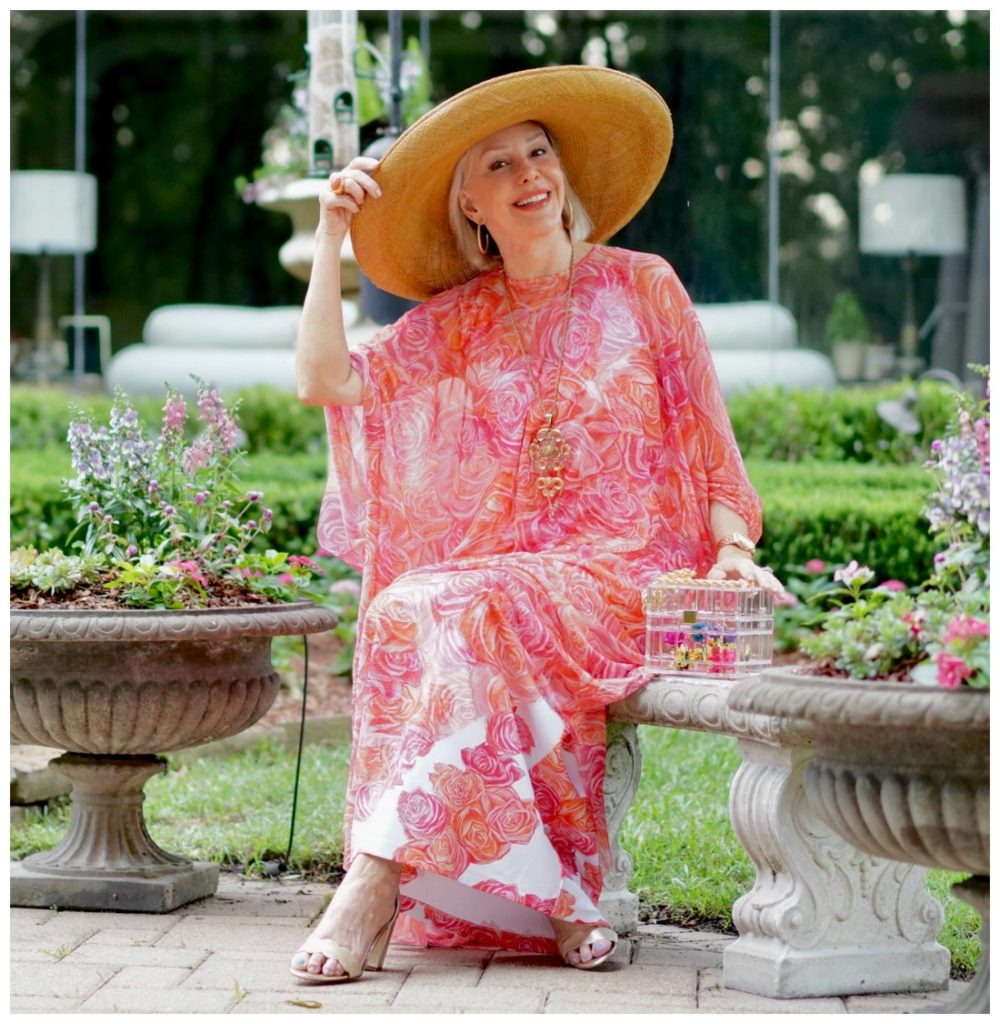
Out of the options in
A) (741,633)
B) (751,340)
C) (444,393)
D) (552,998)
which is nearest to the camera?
(552,998)

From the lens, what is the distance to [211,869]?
3.86 meters

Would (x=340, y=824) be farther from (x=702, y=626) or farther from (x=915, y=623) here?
(x=915, y=623)

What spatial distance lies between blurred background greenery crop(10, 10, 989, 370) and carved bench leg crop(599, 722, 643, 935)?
7027 mm

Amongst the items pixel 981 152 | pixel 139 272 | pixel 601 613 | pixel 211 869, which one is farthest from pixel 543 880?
pixel 139 272

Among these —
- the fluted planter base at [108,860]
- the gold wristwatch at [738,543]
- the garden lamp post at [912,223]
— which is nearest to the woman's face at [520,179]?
the gold wristwatch at [738,543]

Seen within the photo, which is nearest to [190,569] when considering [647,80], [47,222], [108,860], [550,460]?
[108,860]

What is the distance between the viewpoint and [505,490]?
3.60 metres

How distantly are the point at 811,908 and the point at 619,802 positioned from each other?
0.63 meters

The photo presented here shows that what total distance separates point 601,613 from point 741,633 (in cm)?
27

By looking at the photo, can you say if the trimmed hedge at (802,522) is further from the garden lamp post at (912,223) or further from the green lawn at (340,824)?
the garden lamp post at (912,223)

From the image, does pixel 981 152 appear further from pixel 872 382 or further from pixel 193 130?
pixel 193 130

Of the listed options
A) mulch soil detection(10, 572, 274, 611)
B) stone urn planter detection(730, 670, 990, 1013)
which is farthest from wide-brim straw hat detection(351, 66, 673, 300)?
stone urn planter detection(730, 670, 990, 1013)

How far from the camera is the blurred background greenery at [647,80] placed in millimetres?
10469

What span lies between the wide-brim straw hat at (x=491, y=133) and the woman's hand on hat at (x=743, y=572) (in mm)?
896
